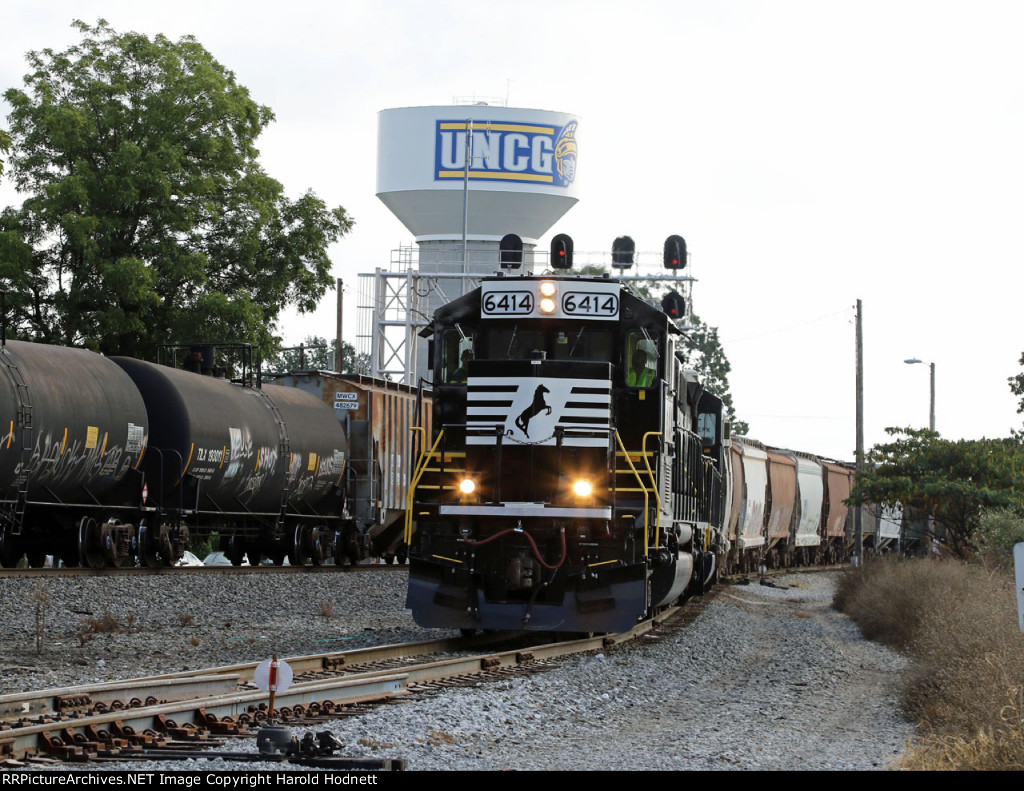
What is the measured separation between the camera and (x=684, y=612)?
797 inches

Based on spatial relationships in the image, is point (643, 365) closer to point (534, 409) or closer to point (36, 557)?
point (534, 409)

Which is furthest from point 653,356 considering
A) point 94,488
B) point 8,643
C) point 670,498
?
point 94,488

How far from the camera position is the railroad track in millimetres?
7484

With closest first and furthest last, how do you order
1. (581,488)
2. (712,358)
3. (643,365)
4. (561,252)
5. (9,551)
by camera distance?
(581,488), (643,365), (561,252), (9,551), (712,358)

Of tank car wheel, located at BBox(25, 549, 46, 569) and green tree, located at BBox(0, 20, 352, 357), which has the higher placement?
green tree, located at BBox(0, 20, 352, 357)

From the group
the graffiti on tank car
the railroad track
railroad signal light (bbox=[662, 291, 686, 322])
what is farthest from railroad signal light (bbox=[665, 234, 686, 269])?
the railroad track

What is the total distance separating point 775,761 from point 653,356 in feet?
21.4

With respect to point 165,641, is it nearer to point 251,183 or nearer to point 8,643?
point 8,643

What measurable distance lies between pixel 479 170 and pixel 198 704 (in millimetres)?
48003

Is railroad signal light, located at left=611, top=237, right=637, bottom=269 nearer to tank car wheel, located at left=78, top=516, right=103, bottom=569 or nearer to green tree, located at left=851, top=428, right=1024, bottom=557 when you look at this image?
green tree, located at left=851, top=428, right=1024, bottom=557

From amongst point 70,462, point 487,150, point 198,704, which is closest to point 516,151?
point 487,150

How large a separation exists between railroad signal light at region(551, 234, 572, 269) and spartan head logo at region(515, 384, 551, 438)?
3425 millimetres

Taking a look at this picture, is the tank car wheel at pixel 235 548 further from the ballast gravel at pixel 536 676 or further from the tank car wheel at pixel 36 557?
the tank car wheel at pixel 36 557

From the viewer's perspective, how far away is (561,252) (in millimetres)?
16547
